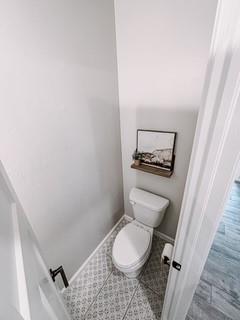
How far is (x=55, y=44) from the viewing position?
34.7 inches

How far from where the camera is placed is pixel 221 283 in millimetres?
1395

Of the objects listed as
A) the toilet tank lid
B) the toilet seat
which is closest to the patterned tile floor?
the toilet seat

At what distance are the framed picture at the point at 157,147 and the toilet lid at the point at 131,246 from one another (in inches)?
27.6

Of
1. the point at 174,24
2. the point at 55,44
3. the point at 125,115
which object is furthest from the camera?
the point at 125,115

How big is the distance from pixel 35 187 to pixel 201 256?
38.7 inches

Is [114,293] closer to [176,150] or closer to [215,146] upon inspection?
[176,150]

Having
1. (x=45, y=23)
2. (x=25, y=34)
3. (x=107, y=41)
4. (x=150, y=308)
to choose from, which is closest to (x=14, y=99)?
(x=25, y=34)

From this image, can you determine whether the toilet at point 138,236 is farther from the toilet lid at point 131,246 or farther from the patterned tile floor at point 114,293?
the patterned tile floor at point 114,293

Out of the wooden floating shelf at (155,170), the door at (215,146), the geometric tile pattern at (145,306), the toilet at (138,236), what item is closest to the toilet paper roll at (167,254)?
the door at (215,146)

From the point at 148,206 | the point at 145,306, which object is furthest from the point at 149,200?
the point at 145,306

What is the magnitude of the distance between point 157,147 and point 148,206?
22.9 inches

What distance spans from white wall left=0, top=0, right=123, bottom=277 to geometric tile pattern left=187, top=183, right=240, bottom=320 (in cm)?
113

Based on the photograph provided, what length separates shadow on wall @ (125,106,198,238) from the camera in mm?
1185

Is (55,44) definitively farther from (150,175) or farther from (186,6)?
(150,175)
